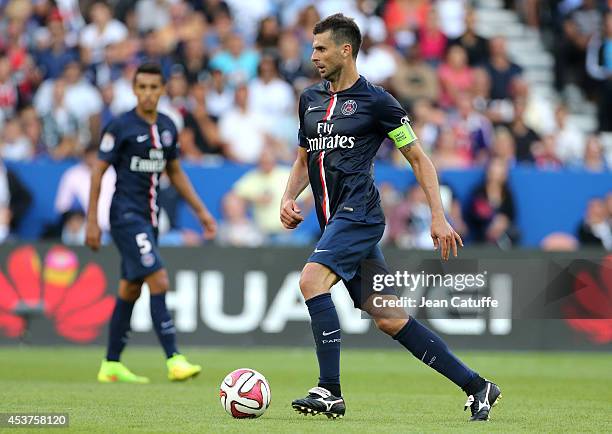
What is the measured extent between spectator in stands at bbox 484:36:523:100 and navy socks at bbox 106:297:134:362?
959 cm

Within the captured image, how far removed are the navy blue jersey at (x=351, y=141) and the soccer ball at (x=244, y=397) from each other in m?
1.15

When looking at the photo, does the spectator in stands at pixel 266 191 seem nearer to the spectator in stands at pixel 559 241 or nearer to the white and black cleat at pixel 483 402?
the spectator in stands at pixel 559 241

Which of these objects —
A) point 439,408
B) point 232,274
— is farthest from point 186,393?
point 232,274

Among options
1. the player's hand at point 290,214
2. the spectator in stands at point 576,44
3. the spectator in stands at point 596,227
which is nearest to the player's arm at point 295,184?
the player's hand at point 290,214

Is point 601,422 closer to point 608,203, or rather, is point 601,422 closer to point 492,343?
point 492,343

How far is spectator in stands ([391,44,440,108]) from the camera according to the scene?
762 inches

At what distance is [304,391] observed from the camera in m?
10.9

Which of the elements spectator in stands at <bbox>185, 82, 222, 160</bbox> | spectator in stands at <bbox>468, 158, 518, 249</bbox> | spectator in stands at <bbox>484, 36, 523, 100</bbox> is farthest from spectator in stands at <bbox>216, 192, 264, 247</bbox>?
spectator in stands at <bbox>484, 36, 523, 100</bbox>

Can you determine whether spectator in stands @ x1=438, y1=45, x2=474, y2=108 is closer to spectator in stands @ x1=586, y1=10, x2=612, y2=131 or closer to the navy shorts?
spectator in stands @ x1=586, y1=10, x2=612, y2=131

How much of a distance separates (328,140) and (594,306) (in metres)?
7.68

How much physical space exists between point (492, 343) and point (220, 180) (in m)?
4.16

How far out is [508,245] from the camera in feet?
58.1

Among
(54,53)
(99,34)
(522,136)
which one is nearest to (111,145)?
(54,53)
